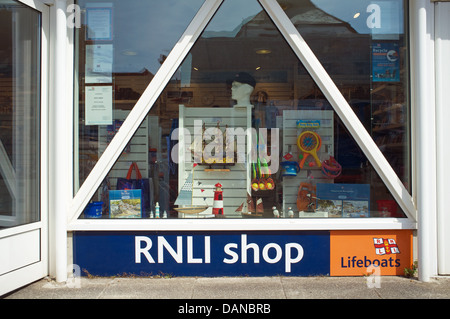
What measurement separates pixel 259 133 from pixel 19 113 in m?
2.74

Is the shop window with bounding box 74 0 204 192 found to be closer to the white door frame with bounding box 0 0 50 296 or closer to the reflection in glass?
the white door frame with bounding box 0 0 50 296

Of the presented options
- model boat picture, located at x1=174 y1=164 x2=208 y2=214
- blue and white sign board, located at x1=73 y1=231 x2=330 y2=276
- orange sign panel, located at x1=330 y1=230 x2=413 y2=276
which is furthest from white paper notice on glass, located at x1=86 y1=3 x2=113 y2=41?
orange sign panel, located at x1=330 y1=230 x2=413 y2=276

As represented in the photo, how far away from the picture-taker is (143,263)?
16.0 ft

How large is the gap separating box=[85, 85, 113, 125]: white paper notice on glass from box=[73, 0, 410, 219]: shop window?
0.09m

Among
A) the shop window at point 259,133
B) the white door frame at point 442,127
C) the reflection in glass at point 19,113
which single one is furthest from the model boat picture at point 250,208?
the reflection in glass at point 19,113

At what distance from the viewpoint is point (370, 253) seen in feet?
16.0

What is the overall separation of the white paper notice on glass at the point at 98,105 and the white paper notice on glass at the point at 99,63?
109 mm

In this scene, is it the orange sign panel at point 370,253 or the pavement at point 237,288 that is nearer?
the pavement at point 237,288

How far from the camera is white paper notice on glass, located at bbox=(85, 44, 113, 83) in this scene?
516 centimetres

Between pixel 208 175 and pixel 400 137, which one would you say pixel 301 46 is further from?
pixel 208 175

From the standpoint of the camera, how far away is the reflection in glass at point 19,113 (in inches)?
181

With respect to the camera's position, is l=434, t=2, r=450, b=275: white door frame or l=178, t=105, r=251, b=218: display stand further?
l=178, t=105, r=251, b=218: display stand

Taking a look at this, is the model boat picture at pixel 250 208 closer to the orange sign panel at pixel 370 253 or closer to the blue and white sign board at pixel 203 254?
the blue and white sign board at pixel 203 254

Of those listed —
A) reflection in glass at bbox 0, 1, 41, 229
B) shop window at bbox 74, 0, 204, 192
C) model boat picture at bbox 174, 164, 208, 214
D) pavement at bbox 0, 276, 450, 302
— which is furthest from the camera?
model boat picture at bbox 174, 164, 208, 214
